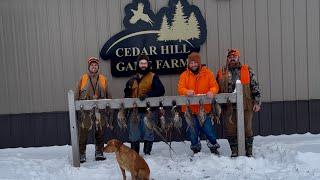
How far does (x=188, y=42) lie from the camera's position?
9336mm

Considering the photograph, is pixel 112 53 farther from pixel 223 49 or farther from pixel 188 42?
pixel 223 49

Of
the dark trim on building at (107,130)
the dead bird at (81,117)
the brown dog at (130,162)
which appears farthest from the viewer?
the dark trim on building at (107,130)

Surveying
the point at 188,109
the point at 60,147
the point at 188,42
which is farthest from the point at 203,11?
the point at 60,147

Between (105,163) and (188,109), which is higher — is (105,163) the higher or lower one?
the lower one

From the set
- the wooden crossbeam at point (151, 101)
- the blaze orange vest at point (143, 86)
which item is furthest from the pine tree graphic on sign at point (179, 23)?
the wooden crossbeam at point (151, 101)

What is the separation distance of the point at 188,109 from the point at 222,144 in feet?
5.53

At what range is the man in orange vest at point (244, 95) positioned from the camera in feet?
25.6

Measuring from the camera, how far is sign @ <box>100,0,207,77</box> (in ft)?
30.4

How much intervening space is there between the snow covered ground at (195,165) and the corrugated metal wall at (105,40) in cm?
121

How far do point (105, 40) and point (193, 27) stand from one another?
67.6 inches

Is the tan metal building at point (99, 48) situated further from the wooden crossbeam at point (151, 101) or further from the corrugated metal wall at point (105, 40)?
the wooden crossbeam at point (151, 101)

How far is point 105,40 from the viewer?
30.6ft

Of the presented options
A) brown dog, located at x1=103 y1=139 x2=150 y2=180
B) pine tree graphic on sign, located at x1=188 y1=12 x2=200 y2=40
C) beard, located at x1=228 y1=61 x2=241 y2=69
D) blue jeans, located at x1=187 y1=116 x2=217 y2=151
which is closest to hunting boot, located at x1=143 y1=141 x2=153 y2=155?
blue jeans, located at x1=187 y1=116 x2=217 y2=151

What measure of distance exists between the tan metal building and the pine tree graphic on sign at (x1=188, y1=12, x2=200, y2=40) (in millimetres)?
208
